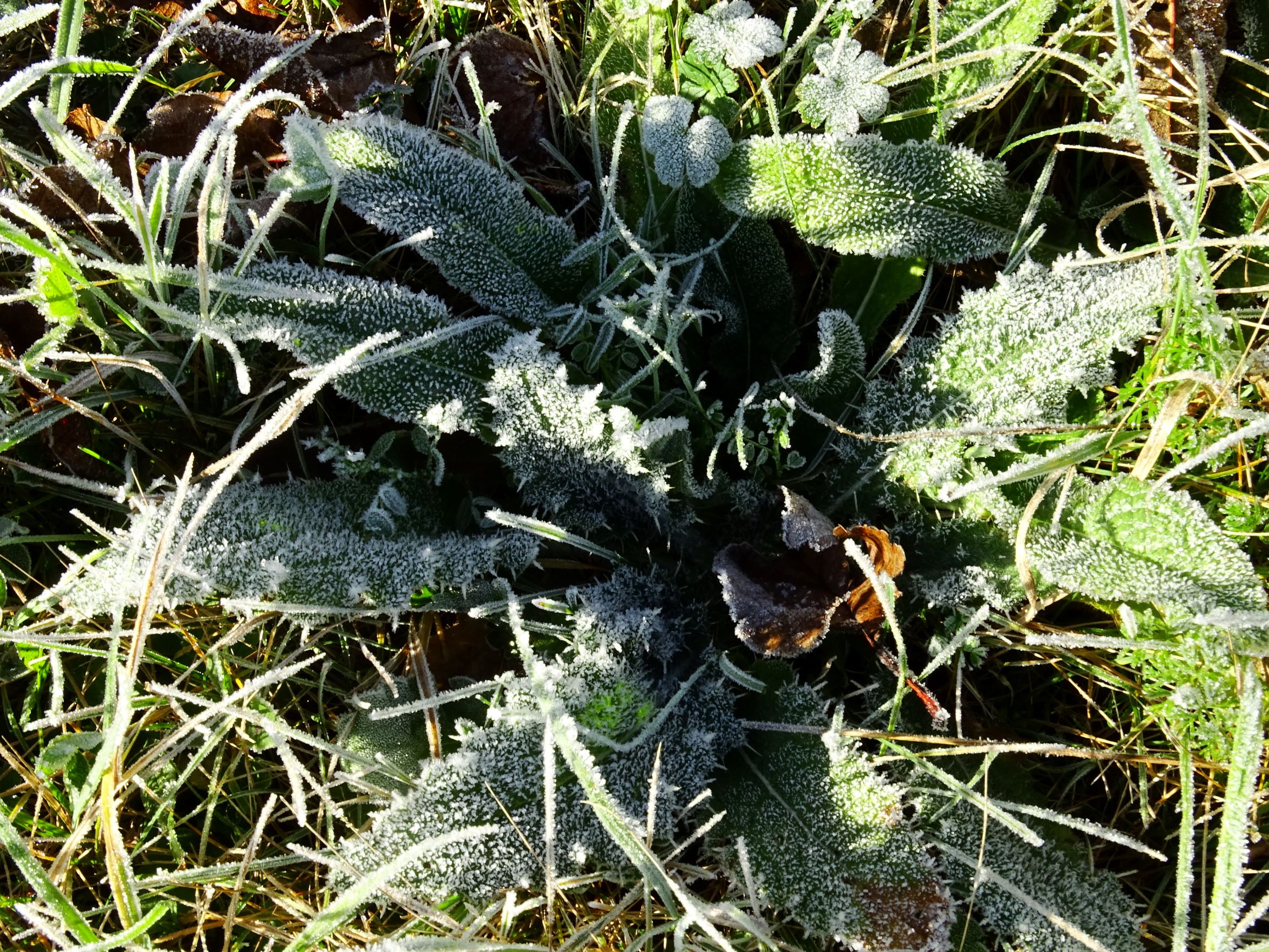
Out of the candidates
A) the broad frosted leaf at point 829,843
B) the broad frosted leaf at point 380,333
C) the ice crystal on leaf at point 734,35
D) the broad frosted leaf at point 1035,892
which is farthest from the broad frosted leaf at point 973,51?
the broad frosted leaf at point 1035,892

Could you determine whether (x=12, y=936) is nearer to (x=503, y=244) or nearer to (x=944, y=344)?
(x=503, y=244)

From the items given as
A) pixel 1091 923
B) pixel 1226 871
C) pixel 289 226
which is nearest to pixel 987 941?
pixel 1091 923

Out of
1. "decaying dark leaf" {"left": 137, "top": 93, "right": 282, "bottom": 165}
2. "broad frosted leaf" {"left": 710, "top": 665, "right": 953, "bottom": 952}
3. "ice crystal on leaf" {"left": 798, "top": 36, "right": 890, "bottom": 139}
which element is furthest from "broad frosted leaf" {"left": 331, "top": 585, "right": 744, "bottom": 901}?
"decaying dark leaf" {"left": 137, "top": 93, "right": 282, "bottom": 165}

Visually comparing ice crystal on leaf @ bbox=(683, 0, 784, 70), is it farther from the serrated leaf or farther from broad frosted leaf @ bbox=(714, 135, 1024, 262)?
the serrated leaf

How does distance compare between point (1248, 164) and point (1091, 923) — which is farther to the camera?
point (1248, 164)

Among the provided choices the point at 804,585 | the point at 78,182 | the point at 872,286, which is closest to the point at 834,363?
the point at 872,286

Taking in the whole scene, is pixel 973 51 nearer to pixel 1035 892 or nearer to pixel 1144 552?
pixel 1144 552
